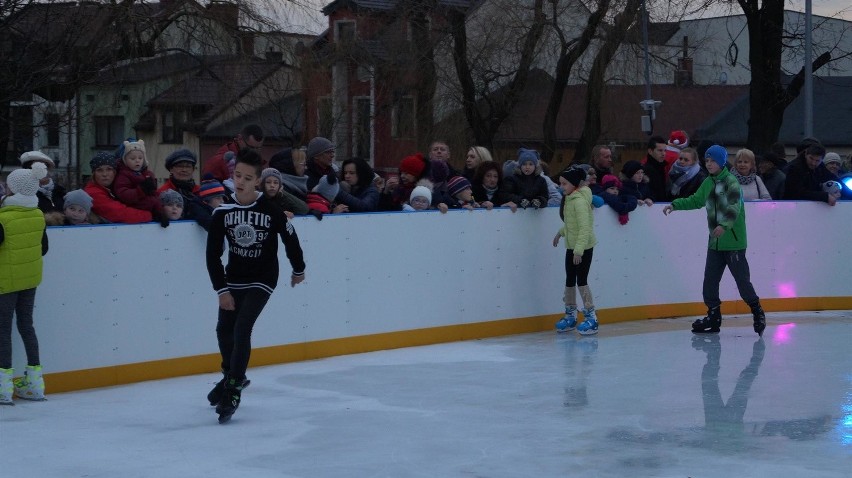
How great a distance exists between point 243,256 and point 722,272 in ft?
17.3

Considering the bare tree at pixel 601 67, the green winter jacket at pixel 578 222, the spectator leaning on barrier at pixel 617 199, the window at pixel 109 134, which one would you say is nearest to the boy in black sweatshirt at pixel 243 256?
the green winter jacket at pixel 578 222

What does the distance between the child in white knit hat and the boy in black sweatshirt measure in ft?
3.95

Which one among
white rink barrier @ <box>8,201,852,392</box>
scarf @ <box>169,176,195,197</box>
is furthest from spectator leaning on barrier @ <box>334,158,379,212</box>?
scarf @ <box>169,176,195,197</box>

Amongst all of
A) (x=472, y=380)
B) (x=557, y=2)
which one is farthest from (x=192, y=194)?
(x=557, y=2)

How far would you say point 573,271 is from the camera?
1115 centimetres

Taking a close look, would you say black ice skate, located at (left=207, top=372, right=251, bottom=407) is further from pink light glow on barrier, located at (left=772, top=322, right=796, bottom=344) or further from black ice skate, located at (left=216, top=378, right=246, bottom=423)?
pink light glow on barrier, located at (left=772, top=322, right=796, bottom=344)

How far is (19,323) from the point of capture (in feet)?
25.4

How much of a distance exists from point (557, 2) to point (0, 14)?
11.1 m

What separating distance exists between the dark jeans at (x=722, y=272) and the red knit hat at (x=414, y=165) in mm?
2622

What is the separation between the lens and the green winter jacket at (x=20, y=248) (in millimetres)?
7555

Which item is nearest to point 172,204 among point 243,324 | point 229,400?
point 243,324

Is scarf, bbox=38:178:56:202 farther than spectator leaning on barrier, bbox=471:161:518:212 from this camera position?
No

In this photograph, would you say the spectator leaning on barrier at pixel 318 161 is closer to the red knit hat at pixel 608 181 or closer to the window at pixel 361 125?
the red knit hat at pixel 608 181

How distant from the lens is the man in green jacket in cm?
1076
